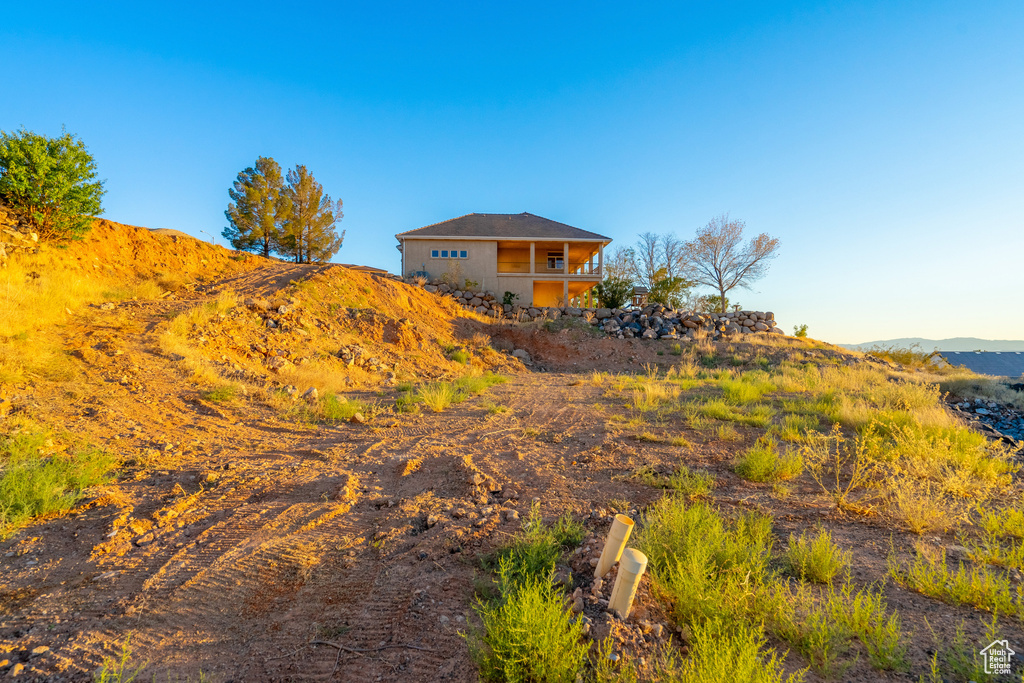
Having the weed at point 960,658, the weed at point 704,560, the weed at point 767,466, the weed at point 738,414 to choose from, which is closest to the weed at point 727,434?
the weed at point 738,414

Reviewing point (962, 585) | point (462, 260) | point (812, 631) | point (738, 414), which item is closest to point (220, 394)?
point (812, 631)

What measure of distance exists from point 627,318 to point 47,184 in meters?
21.1

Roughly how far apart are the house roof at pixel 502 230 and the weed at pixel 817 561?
71.4 ft

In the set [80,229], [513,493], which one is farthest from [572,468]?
[80,229]

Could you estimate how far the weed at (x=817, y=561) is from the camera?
2.65m

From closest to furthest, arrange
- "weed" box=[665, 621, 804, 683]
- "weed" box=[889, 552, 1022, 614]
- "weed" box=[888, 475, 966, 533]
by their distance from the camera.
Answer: "weed" box=[665, 621, 804, 683] < "weed" box=[889, 552, 1022, 614] < "weed" box=[888, 475, 966, 533]

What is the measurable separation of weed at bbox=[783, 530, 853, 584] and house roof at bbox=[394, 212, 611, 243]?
21.8m

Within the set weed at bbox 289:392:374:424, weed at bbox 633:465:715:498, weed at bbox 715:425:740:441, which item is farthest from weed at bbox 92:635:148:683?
weed at bbox 715:425:740:441

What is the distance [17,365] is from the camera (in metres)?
5.79

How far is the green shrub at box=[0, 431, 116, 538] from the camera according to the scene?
312cm

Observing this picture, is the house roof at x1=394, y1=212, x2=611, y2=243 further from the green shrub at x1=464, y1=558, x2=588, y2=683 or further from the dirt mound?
the green shrub at x1=464, y1=558, x2=588, y2=683

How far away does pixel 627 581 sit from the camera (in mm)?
2039

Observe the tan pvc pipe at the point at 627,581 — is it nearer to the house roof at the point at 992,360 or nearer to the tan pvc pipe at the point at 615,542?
the tan pvc pipe at the point at 615,542

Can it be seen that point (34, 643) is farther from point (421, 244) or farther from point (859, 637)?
point (421, 244)
